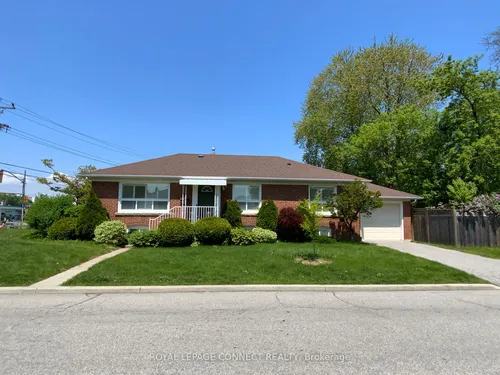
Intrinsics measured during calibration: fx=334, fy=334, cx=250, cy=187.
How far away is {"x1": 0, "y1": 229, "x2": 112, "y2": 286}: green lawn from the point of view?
8.32 metres

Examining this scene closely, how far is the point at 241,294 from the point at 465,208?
14.3 m

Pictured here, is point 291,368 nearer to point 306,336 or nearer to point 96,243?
point 306,336

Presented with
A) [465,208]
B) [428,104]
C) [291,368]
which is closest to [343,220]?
[465,208]

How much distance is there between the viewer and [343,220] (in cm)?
1781

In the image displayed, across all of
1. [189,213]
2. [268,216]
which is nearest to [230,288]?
[268,216]

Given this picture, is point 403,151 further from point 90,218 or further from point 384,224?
point 90,218

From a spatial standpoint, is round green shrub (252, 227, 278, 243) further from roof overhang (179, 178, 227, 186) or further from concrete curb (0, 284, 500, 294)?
concrete curb (0, 284, 500, 294)

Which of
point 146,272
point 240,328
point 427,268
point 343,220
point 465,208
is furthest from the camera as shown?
point 343,220

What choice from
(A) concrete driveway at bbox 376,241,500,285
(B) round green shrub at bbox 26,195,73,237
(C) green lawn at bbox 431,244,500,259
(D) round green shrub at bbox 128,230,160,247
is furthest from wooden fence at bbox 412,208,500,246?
(B) round green shrub at bbox 26,195,73,237

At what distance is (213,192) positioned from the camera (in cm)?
1828

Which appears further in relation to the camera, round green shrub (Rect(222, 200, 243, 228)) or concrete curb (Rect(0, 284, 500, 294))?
round green shrub (Rect(222, 200, 243, 228))

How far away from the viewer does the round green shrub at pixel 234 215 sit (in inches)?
657

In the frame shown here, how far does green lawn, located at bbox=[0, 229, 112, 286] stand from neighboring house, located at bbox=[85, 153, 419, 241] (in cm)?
477

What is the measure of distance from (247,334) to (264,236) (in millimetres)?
10892
